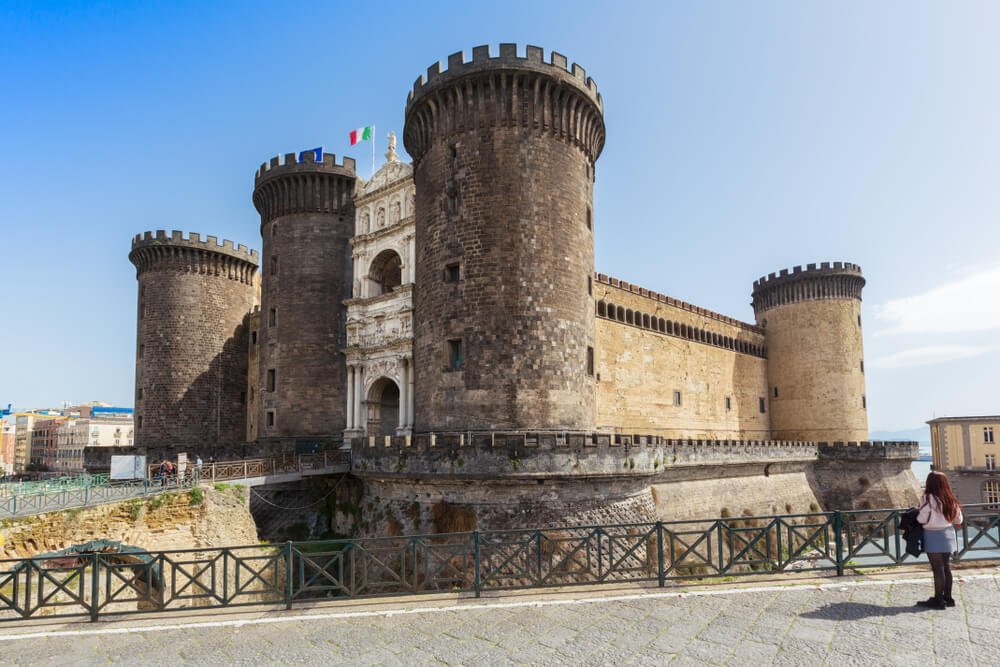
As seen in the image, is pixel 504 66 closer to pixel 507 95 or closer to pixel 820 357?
pixel 507 95

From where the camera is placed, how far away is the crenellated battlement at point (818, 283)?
147 ft

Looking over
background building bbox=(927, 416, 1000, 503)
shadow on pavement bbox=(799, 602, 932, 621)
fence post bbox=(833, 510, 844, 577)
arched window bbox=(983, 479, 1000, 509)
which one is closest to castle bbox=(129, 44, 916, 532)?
fence post bbox=(833, 510, 844, 577)

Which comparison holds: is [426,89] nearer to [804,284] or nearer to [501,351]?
[501,351]

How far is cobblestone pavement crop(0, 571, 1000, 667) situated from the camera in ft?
22.6

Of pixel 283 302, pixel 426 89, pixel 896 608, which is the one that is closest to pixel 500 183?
pixel 426 89

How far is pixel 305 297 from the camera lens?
3234 cm

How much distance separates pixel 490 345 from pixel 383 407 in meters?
10.7

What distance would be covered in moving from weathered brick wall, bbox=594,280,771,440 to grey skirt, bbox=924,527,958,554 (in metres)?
22.8

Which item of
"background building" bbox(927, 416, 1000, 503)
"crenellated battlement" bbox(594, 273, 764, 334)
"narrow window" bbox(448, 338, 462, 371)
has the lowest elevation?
"background building" bbox(927, 416, 1000, 503)

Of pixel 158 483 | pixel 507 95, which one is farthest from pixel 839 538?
pixel 158 483

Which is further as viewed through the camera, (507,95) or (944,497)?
(507,95)

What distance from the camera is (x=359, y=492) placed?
25.4 m

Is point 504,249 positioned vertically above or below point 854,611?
above

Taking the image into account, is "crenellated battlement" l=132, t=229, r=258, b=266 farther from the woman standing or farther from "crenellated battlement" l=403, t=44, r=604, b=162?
the woman standing
